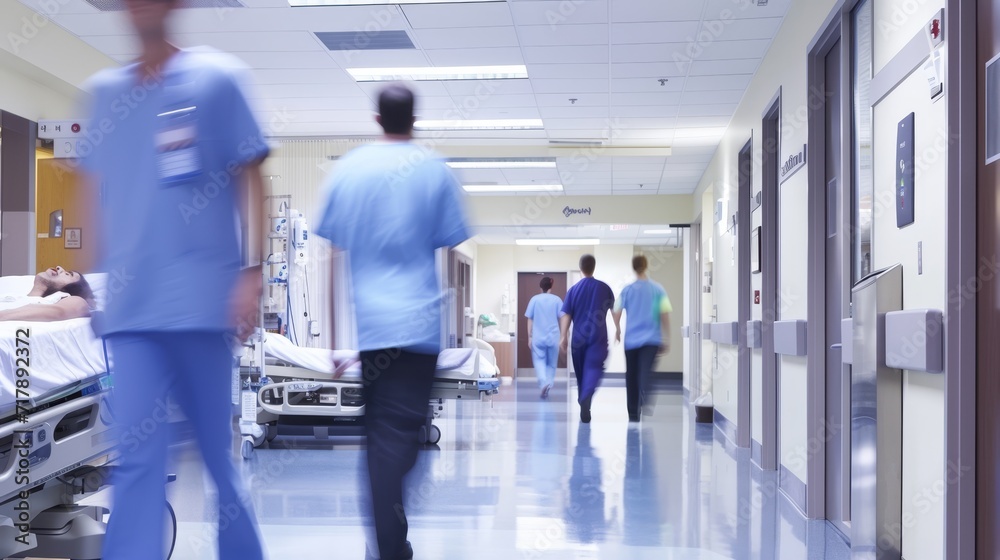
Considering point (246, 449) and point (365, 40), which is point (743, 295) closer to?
point (365, 40)

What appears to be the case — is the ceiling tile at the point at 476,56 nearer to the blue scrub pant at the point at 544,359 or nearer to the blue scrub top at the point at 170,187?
the blue scrub top at the point at 170,187

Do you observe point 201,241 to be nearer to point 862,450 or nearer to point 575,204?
point 862,450

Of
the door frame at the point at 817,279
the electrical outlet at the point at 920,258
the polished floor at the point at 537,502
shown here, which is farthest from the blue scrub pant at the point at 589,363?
the electrical outlet at the point at 920,258

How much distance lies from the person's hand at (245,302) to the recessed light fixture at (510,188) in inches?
420

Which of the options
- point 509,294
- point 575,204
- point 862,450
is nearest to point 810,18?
point 862,450

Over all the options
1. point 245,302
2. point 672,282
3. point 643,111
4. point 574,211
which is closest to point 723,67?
point 643,111

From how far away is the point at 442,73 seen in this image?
7.23 metres

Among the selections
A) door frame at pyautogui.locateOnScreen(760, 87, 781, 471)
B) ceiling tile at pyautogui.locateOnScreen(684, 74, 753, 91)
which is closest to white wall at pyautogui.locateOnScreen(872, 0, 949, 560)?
door frame at pyautogui.locateOnScreen(760, 87, 781, 471)

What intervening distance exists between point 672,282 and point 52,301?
17.3 meters

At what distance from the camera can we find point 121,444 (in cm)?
169

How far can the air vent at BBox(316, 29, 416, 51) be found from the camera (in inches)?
245

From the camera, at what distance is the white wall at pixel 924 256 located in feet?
9.22

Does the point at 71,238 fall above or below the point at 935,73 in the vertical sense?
below

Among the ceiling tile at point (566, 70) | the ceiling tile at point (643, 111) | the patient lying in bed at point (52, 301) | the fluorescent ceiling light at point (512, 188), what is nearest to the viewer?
the patient lying in bed at point (52, 301)
